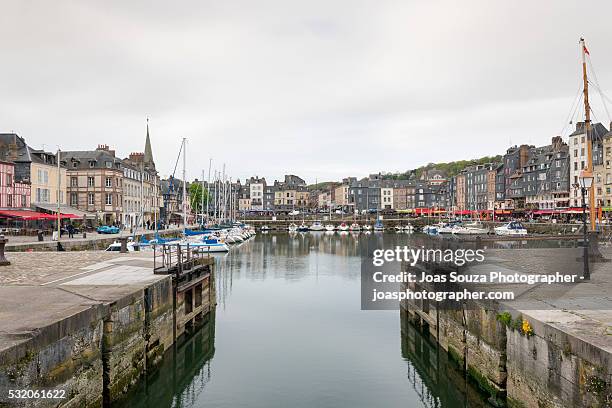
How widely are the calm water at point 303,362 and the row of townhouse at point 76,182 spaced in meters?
26.1

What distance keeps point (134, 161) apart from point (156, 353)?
3128 inches

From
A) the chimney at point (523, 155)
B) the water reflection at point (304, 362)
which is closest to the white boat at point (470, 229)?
the chimney at point (523, 155)

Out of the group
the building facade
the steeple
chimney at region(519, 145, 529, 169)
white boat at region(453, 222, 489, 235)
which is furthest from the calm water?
chimney at region(519, 145, 529, 169)

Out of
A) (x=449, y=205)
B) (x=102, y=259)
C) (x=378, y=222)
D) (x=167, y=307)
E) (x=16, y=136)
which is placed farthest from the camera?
(x=449, y=205)

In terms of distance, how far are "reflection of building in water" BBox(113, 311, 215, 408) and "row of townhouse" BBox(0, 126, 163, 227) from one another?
2952cm

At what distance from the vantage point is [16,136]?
2302 inches

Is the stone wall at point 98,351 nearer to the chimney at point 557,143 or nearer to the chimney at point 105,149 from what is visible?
the chimney at point 105,149

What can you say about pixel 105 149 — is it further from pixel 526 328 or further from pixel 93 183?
pixel 526 328

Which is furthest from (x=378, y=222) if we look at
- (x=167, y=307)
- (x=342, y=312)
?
(x=167, y=307)

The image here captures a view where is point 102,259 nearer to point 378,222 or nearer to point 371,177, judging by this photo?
point 378,222

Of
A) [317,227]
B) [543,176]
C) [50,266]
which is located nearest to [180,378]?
[50,266]

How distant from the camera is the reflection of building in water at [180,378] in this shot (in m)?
15.2

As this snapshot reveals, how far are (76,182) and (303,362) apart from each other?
63782 millimetres

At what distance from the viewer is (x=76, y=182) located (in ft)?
237
